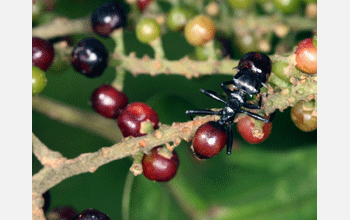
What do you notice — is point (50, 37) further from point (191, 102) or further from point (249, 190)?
point (249, 190)

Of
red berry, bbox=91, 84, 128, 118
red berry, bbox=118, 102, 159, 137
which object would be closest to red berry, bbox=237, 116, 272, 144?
red berry, bbox=118, 102, 159, 137

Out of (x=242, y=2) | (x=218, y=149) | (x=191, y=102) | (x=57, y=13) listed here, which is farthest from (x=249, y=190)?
(x=57, y=13)

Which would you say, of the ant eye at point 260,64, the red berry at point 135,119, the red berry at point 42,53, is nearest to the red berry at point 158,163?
the red berry at point 135,119

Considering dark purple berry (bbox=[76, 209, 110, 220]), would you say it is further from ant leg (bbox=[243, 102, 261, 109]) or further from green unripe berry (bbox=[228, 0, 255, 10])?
green unripe berry (bbox=[228, 0, 255, 10])

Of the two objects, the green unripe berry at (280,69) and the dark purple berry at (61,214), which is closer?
the green unripe berry at (280,69)

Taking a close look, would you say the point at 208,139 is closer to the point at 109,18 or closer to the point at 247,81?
the point at 247,81

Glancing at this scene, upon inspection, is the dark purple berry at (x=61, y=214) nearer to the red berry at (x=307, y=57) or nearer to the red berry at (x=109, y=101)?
the red berry at (x=109, y=101)
